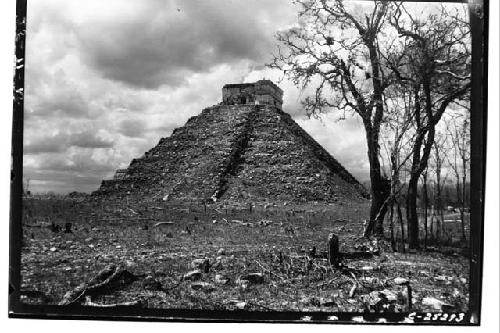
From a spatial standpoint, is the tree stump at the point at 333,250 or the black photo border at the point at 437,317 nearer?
the black photo border at the point at 437,317

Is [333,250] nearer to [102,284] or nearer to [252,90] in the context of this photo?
[102,284]

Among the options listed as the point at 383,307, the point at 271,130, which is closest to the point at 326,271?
the point at 383,307

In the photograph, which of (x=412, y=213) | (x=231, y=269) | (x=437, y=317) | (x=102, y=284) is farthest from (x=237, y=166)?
(x=437, y=317)

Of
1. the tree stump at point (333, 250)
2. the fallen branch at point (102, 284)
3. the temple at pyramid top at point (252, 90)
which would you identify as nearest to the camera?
the fallen branch at point (102, 284)

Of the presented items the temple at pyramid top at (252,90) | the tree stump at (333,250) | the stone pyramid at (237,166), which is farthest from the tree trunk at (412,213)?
the stone pyramid at (237,166)

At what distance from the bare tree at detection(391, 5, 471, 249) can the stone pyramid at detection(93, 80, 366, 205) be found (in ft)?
35.9

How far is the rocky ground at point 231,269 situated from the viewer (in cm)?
593

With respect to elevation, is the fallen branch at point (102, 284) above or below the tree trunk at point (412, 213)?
below

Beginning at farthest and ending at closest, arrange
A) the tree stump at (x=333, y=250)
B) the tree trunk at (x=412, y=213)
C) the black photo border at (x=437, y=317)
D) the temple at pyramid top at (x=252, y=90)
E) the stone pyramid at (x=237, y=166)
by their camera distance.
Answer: the stone pyramid at (x=237, y=166) → the temple at pyramid top at (x=252, y=90) → the tree trunk at (x=412, y=213) → the tree stump at (x=333, y=250) → the black photo border at (x=437, y=317)

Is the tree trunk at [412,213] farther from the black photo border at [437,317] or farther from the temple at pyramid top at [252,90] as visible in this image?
the temple at pyramid top at [252,90]

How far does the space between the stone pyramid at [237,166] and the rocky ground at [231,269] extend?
11.1m

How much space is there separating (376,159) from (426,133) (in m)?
0.93

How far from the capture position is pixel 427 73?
7133 mm

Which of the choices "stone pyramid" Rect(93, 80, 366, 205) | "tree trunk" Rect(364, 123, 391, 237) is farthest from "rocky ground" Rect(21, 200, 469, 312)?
"stone pyramid" Rect(93, 80, 366, 205)
